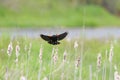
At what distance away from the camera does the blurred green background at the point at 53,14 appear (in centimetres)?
2842

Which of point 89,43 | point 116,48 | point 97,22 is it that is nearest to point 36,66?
point 116,48

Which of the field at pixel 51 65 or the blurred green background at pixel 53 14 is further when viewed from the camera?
the blurred green background at pixel 53 14

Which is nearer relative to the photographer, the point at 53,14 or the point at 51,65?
the point at 51,65

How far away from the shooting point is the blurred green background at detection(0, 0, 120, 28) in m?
28.4

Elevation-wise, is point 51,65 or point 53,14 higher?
point 53,14

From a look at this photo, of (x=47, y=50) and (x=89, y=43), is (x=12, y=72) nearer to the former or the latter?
(x=47, y=50)

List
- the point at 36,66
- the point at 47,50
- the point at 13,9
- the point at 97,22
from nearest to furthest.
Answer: the point at 36,66 → the point at 47,50 → the point at 13,9 → the point at 97,22

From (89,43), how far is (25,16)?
17997 millimetres

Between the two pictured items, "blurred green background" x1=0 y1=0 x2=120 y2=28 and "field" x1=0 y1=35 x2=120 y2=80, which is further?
"blurred green background" x1=0 y1=0 x2=120 y2=28

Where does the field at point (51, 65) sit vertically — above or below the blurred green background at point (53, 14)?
below

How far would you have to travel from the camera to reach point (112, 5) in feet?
124

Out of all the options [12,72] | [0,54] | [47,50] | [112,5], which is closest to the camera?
[12,72]

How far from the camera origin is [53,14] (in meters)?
31.3

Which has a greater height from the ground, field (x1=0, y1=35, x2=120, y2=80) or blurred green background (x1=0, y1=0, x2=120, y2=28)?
blurred green background (x1=0, y1=0, x2=120, y2=28)
